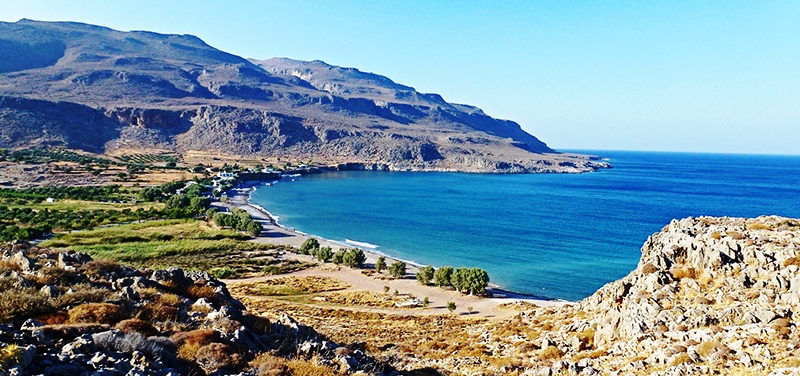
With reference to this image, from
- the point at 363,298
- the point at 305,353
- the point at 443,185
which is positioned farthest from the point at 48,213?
the point at 443,185

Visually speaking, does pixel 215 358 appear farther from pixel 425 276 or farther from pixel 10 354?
pixel 425 276

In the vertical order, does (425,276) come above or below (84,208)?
above

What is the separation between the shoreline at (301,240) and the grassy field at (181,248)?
6683mm

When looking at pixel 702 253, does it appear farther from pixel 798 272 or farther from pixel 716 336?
pixel 716 336

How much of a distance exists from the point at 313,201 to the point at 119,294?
108 metres

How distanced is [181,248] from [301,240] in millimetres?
18745

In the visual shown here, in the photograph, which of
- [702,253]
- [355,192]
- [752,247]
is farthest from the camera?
[355,192]

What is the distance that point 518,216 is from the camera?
104 meters

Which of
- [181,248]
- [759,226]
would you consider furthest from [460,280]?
[181,248]

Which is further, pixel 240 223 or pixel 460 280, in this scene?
pixel 240 223

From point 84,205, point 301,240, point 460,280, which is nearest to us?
point 460,280

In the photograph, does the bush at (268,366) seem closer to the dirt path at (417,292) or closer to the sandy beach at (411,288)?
the dirt path at (417,292)

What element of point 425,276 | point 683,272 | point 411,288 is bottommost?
point 411,288

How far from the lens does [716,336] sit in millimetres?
17203
